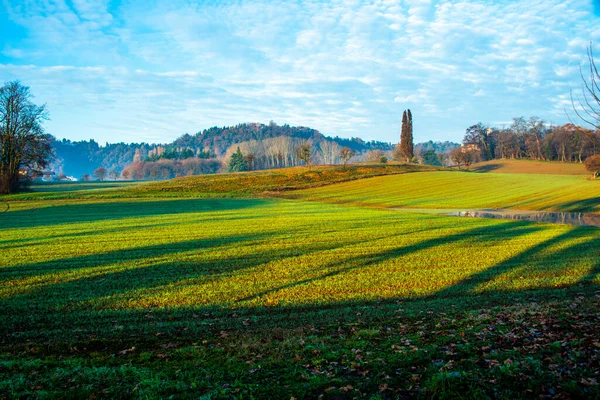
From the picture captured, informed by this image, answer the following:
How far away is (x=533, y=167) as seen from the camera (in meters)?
116

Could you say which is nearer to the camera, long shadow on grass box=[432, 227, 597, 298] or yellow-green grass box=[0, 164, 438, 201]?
long shadow on grass box=[432, 227, 597, 298]

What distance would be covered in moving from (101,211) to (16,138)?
26.4 m

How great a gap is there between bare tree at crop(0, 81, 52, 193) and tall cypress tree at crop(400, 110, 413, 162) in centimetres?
10348

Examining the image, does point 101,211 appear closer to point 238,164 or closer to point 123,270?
point 123,270

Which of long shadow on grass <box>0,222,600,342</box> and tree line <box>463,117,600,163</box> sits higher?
tree line <box>463,117,600,163</box>

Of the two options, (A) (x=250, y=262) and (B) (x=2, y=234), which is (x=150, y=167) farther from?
(A) (x=250, y=262)

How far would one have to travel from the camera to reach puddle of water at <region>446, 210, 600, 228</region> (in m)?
36.2

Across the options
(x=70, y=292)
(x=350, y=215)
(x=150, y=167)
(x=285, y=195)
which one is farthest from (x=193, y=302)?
(x=150, y=167)

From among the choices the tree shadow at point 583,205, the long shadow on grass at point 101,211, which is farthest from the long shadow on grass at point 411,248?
the long shadow on grass at point 101,211

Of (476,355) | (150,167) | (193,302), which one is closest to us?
(476,355)

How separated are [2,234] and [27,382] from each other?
23848mm

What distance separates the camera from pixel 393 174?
283 ft

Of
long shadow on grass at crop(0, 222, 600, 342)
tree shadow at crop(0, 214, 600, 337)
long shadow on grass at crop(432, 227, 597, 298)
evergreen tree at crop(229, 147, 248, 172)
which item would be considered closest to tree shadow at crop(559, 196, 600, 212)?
long shadow on grass at crop(432, 227, 597, 298)

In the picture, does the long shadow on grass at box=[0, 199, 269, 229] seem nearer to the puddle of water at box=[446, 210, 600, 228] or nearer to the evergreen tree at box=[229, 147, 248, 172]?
the puddle of water at box=[446, 210, 600, 228]
